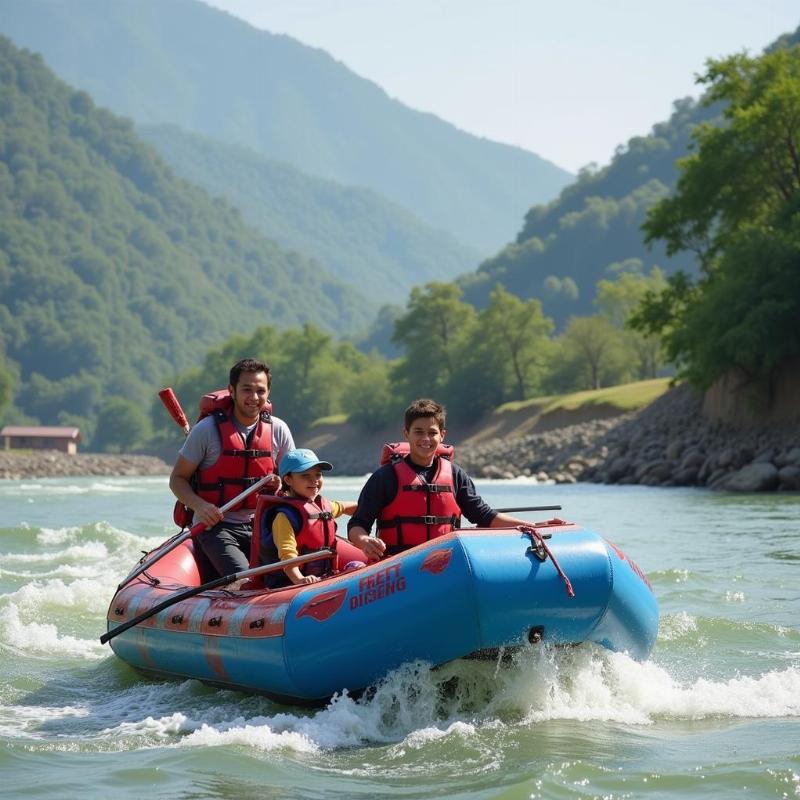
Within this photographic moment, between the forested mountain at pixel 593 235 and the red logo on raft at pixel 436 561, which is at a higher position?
the forested mountain at pixel 593 235

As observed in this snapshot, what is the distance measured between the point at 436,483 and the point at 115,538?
12.2 m

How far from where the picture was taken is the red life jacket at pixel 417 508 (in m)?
7.86

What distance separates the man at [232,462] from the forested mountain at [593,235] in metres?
133

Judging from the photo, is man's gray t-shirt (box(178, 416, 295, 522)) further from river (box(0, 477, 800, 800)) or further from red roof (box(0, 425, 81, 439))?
red roof (box(0, 425, 81, 439))

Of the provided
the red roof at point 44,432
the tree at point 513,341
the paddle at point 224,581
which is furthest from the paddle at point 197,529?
the red roof at point 44,432

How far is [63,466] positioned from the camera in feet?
270

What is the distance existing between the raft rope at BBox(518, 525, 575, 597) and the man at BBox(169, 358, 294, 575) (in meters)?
2.17

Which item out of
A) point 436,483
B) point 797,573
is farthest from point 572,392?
point 436,483

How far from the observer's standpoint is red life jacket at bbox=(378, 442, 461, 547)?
786 cm

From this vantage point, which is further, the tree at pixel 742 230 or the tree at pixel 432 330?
the tree at pixel 432 330

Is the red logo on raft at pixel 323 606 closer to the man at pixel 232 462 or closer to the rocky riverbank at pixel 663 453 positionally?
the man at pixel 232 462

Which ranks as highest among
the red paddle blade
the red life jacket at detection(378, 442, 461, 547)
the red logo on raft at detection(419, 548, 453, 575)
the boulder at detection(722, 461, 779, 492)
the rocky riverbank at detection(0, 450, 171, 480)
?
the red paddle blade

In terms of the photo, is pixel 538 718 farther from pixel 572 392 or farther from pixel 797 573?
pixel 572 392

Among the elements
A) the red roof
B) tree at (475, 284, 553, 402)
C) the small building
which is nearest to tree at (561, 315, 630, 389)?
tree at (475, 284, 553, 402)
